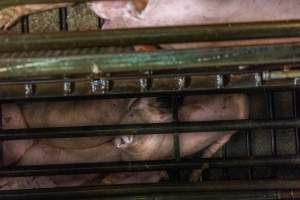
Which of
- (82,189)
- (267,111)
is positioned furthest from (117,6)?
(267,111)

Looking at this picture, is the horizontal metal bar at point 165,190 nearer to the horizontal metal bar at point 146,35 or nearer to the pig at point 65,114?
the pig at point 65,114

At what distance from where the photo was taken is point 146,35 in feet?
2.00

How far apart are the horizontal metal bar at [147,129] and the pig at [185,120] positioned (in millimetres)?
38

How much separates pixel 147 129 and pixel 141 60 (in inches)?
14.0

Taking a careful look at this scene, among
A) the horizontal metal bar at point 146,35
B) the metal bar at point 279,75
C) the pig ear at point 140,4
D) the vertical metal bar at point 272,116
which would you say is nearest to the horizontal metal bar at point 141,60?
the horizontal metal bar at point 146,35

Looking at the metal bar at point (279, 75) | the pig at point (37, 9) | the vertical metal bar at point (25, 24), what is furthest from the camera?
the vertical metal bar at point (25, 24)

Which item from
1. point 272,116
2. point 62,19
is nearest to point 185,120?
point 272,116

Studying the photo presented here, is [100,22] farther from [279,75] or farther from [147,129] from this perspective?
[279,75]

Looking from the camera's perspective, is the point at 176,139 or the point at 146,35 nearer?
the point at 146,35

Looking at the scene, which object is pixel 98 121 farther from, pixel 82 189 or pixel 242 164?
pixel 242 164

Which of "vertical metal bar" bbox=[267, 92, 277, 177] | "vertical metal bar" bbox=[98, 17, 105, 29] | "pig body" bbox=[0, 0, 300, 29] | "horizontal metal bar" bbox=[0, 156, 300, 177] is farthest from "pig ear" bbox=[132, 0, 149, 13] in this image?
"vertical metal bar" bbox=[267, 92, 277, 177]

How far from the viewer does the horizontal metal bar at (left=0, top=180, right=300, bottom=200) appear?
0.97 meters

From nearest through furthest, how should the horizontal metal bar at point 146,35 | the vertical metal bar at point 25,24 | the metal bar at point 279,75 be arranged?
the horizontal metal bar at point 146,35 → the metal bar at point 279,75 → the vertical metal bar at point 25,24

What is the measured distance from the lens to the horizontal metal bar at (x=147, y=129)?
0.95 meters
